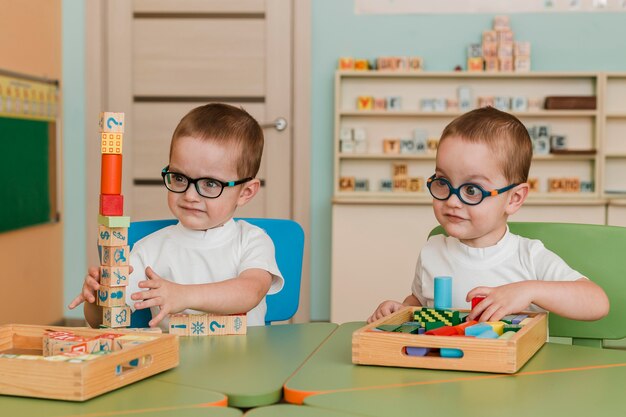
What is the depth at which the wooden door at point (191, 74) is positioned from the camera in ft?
14.2

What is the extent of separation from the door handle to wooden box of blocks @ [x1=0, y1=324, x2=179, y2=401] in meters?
3.08

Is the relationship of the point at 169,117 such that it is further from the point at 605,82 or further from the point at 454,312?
the point at 454,312

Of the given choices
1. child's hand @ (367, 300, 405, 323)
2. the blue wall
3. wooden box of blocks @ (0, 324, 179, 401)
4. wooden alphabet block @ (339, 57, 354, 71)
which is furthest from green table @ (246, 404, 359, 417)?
the blue wall

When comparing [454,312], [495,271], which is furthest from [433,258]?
[454,312]

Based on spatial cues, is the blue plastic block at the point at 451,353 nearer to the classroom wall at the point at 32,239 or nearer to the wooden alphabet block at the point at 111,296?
the wooden alphabet block at the point at 111,296

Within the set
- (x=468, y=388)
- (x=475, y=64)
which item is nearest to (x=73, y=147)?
(x=475, y=64)

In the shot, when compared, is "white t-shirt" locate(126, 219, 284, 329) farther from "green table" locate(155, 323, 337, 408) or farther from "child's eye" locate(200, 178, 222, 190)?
"green table" locate(155, 323, 337, 408)

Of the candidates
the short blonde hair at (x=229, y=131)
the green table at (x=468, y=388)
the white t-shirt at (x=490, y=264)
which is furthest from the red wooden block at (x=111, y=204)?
the white t-shirt at (x=490, y=264)

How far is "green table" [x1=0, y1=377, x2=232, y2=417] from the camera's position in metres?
0.97

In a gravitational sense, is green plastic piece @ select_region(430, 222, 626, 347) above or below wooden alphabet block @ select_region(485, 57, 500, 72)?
below

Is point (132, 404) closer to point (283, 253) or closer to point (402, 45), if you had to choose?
point (283, 253)

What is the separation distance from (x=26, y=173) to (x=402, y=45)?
191cm

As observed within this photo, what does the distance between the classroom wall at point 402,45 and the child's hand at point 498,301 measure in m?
3.03

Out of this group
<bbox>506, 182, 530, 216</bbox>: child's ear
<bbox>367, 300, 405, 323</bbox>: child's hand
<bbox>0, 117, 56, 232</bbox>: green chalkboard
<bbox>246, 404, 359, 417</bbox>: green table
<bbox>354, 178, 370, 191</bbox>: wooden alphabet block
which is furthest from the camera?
<bbox>354, 178, 370, 191</bbox>: wooden alphabet block
